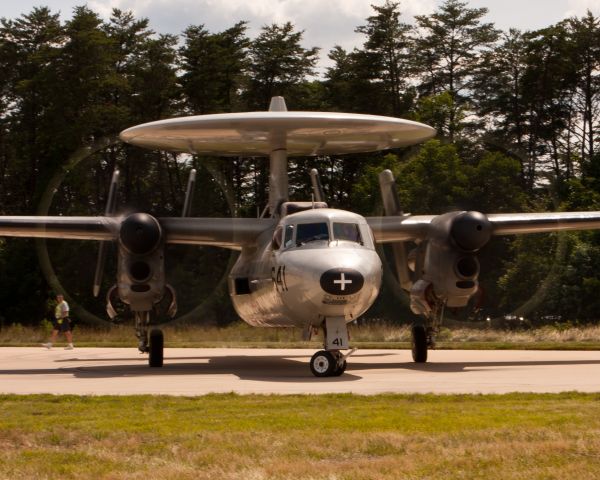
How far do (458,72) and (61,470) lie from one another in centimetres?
6623

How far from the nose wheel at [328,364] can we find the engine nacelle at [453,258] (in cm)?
455

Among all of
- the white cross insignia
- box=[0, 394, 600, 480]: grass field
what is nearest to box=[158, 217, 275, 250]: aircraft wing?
the white cross insignia

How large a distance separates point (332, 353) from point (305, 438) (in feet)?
25.9

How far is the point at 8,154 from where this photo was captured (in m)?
67.2

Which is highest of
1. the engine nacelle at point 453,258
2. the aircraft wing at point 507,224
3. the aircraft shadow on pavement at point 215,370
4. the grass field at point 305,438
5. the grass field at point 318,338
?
the aircraft wing at point 507,224

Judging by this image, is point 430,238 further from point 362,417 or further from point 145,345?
point 362,417

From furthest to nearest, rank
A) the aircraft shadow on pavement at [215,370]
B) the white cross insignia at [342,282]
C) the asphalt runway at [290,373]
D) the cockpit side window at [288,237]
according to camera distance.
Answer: the cockpit side window at [288,237] → the aircraft shadow on pavement at [215,370] → the white cross insignia at [342,282] → the asphalt runway at [290,373]

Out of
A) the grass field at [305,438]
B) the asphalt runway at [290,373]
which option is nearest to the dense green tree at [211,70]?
the asphalt runway at [290,373]

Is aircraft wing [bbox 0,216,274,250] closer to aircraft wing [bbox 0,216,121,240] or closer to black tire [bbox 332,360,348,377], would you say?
aircraft wing [bbox 0,216,121,240]

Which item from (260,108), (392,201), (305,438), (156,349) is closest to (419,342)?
(392,201)

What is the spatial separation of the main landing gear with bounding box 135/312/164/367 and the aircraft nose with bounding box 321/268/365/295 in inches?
262

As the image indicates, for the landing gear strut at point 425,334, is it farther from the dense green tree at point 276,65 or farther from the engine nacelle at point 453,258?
the dense green tree at point 276,65

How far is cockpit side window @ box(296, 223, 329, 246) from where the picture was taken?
19859mm

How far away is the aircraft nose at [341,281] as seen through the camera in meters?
18.5
